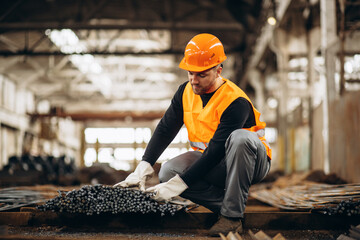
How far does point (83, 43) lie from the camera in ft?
63.8

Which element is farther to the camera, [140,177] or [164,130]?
[164,130]

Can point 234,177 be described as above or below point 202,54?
below

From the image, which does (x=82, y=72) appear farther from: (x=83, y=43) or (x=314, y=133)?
(x=314, y=133)

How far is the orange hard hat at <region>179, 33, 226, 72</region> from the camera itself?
3.41 meters

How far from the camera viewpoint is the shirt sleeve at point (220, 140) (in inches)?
130

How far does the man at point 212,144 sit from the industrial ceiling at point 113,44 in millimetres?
8424

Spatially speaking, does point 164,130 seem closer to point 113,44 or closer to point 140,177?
point 140,177

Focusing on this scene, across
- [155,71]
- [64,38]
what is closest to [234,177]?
[64,38]

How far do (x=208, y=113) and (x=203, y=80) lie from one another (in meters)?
0.27

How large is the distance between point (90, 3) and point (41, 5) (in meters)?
1.77

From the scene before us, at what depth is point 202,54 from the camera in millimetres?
3406

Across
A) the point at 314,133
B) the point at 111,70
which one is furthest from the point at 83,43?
the point at 314,133

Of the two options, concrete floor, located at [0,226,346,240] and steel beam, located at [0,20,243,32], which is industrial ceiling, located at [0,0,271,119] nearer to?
steel beam, located at [0,20,243,32]

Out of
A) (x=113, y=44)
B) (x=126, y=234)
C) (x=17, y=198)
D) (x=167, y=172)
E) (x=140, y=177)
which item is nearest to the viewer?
(x=126, y=234)
